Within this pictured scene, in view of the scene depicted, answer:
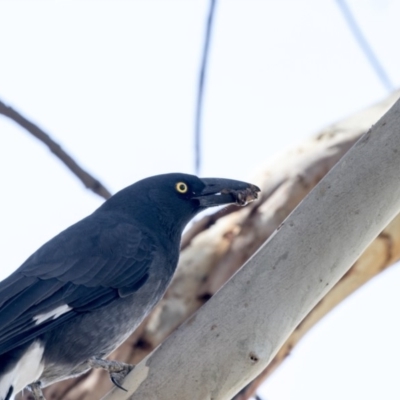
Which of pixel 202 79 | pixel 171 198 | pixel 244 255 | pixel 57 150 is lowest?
pixel 244 255

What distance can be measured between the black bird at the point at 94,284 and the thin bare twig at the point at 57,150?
0.25 m

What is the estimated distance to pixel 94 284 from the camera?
3938 millimetres

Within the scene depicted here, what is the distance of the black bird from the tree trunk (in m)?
0.21

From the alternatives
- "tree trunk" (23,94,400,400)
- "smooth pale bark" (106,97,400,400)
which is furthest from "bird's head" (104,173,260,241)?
"smooth pale bark" (106,97,400,400)

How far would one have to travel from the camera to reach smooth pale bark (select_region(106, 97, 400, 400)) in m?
2.81

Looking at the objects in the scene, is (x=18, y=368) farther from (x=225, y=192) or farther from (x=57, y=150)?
(x=225, y=192)

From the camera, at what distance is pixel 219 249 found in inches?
180

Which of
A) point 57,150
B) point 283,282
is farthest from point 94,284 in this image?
point 283,282

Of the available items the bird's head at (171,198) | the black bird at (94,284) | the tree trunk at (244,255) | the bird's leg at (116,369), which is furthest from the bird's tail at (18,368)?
the bird's head at (171,198)

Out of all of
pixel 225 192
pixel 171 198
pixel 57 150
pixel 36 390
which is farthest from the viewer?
pixel 171 198

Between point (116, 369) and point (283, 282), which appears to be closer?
point (283, 282)

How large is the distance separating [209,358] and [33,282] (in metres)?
1.37

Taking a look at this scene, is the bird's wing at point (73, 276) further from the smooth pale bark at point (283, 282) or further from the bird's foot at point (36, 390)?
the smooth pale bark at point (283, 282)

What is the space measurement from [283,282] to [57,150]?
1.83 meters
